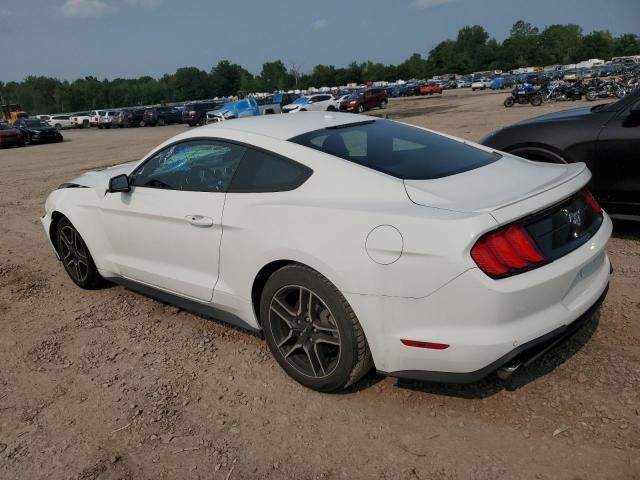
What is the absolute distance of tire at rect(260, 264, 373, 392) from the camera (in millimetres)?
2637

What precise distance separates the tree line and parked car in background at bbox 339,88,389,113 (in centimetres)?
8828

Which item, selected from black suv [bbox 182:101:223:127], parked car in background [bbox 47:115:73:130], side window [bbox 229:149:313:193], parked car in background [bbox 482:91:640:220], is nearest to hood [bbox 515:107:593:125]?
parked car in background [bbox 482:91:640:220]

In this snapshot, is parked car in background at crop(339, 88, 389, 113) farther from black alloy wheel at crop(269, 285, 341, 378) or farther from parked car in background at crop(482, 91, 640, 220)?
black alloy wheel at crop(269, 285, 341, 378)

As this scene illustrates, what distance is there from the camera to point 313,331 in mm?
2852

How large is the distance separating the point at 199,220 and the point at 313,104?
29691mm

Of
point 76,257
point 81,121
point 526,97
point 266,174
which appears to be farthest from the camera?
point 81,121

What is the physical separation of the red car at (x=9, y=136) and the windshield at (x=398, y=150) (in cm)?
2882

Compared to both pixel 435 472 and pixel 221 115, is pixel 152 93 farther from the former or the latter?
pixel 435 472

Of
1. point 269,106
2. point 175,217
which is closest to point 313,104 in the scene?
point 269,106

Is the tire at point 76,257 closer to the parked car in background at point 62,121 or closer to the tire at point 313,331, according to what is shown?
the tire at point 313,331

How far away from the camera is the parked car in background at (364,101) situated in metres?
37.3

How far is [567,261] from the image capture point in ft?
8.11

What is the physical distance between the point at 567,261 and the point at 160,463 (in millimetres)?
2193

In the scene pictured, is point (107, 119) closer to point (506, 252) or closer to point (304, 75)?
point (506, 252)
